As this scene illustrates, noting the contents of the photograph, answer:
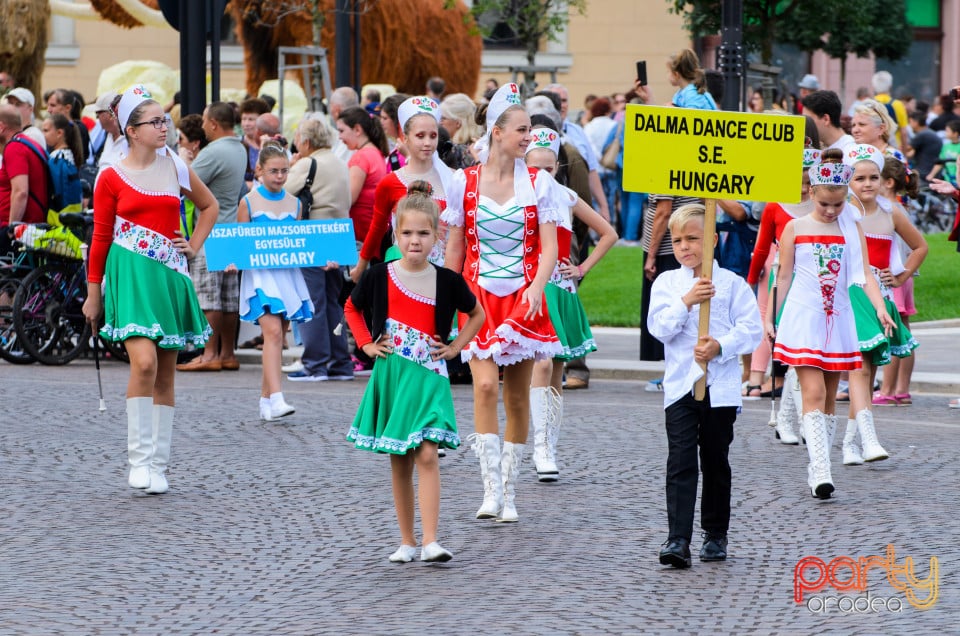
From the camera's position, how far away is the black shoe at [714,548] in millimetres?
6664

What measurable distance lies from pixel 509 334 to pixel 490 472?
604 millimetres

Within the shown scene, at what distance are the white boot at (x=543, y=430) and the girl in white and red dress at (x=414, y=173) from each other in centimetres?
114

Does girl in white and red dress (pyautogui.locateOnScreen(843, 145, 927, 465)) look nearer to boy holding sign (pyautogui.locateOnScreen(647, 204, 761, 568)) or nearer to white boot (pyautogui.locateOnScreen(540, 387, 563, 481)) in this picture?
white boot (pyautogui.locateOnScreen(540, 387, 563, 481))

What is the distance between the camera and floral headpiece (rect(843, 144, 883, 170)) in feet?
31.6

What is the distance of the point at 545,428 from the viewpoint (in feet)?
27.8

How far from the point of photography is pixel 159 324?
8.24 meters

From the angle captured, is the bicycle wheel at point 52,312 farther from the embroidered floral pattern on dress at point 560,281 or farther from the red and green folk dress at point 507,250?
the red and green folk dress at point 507,250

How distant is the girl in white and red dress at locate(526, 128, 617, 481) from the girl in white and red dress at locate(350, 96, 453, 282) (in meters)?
0.56

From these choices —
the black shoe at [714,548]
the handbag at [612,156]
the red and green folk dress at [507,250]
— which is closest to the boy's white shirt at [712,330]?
the black shoe at [714,548]

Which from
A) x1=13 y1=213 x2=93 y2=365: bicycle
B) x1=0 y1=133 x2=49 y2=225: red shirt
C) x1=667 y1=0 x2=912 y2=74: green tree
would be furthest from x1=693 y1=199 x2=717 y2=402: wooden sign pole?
x1=667 y1=0 x2=912 y2=74: green tree

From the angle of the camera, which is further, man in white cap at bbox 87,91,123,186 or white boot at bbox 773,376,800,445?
man in white cap at bbox 87,91,123,186

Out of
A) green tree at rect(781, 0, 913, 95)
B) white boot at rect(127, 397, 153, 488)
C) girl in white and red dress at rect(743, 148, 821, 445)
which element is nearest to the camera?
white boot at rect(127, 397, 153, 488)

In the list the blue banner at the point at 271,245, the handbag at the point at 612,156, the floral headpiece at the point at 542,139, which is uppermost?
the handbag at the point at 612,156

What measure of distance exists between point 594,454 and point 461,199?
218 centimetres
